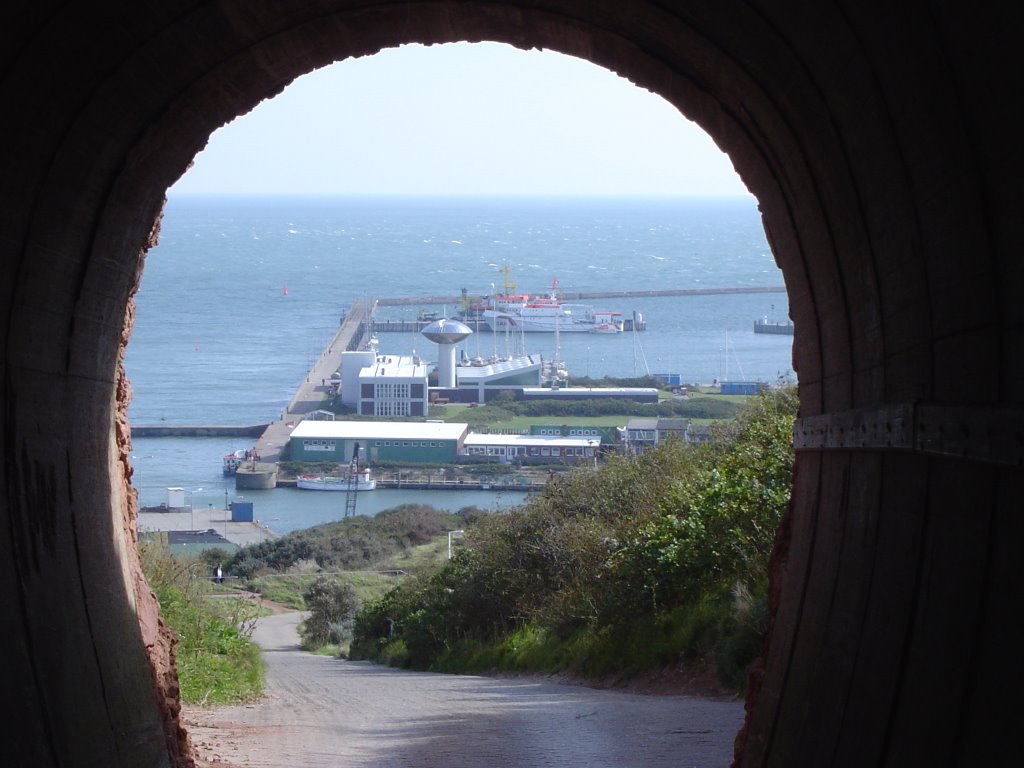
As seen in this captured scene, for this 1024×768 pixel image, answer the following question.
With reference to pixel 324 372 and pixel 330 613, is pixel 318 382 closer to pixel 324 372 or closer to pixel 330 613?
pixel 324 372

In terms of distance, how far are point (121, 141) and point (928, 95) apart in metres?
3.78

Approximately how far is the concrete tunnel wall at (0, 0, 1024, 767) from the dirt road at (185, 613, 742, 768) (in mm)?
2536

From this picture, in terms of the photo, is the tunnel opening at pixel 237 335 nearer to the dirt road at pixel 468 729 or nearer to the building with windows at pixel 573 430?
the building with windows at pixel 573 430

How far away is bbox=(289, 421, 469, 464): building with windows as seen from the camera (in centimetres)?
6169

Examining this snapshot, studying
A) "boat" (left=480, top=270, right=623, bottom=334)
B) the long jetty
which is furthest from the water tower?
"boat" (left=480, top=270, right=623, bottom=334)

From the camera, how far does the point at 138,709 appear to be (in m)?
7.11

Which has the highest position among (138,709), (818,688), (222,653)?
(818,688)

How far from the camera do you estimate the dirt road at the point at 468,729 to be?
10.2 meters

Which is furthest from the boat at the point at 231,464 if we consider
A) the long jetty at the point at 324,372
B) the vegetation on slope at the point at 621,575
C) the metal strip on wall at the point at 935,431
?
the metal strip on wall at the point at 935,431

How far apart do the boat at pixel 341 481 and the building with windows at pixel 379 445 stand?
7.38 feet

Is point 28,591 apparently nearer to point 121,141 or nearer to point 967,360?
point 121,141

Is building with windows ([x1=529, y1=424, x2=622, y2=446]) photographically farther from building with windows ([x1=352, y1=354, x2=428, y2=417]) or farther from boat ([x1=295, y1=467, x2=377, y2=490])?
building with windows ([x1=352, y1=354, x2=428, y2=417])

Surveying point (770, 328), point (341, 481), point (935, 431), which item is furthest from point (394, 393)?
point (935, 431)

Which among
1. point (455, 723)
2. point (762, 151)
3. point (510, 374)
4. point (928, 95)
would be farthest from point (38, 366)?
point (510, 374)
